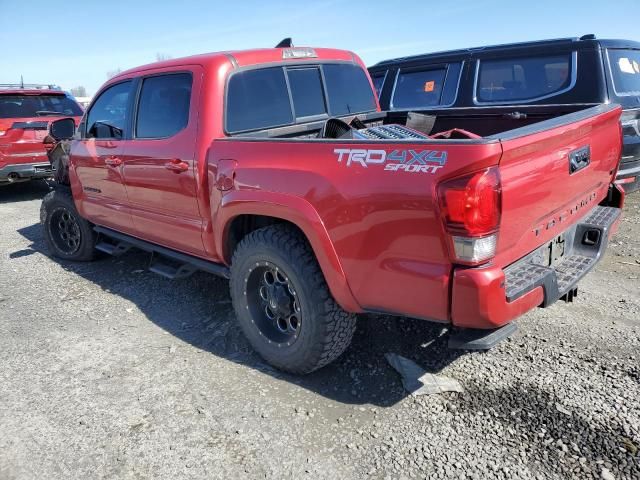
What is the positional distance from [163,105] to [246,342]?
1837mm

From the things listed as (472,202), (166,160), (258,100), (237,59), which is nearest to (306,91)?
(258,100)

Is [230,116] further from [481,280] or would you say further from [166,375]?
[481,280]

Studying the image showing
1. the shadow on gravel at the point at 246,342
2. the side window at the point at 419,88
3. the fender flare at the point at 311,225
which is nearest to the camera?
the fender flare at the point at 311,225

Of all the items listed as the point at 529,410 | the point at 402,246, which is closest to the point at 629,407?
the point at 529,410

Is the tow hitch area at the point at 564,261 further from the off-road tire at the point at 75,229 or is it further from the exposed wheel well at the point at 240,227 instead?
the off-road tire at the point at 75,229

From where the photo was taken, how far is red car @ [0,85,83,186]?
8188mm

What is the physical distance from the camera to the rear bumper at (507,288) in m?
2.12

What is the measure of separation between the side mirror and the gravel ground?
1.77 m

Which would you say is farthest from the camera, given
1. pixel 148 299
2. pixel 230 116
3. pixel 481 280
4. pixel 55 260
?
pixel 55 260

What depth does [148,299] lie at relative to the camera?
14.5 feet

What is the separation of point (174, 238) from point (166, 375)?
42.7 inches

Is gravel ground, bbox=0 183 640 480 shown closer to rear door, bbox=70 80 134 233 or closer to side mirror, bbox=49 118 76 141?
rear door, bbox=70 80 134 233

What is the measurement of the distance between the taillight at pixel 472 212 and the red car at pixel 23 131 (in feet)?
26.7

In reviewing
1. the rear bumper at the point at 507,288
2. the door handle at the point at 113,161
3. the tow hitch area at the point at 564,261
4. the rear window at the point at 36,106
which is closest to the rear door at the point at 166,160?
the door handle at the point at 113,161
